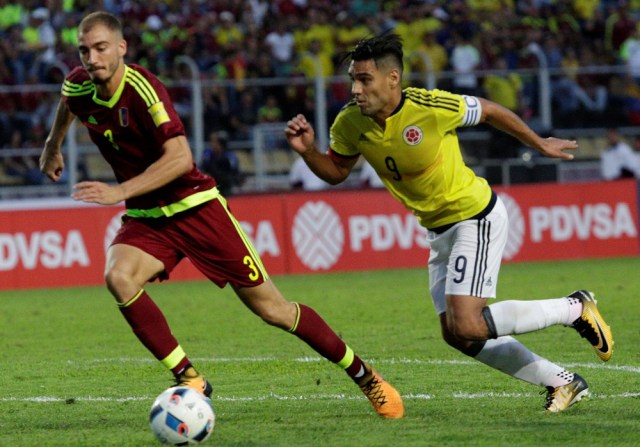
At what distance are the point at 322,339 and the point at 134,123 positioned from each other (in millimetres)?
1562

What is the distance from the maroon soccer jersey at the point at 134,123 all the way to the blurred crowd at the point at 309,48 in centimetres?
1129

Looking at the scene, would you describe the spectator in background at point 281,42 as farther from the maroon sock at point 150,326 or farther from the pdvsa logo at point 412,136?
the maroon sock at point 150,326

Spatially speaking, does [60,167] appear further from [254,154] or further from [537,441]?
[254,154]

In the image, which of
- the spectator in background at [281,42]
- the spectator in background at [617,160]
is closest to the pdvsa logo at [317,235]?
the spectator in background at [281,42]

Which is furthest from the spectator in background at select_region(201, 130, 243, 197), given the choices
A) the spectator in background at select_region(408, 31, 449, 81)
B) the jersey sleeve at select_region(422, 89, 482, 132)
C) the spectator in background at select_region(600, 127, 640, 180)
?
the jersey sleeve at select_region(422, 89, 482, 132)

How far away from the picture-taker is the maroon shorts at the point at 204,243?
729 cm

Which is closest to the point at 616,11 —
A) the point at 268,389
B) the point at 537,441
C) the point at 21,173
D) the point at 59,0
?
the point at 59,0

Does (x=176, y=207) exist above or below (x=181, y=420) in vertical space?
above

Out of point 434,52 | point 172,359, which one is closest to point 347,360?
point 172,359

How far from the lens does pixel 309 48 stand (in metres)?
21.7

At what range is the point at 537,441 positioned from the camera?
6.39 meters

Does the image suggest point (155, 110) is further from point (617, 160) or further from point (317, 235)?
point (617, 160)

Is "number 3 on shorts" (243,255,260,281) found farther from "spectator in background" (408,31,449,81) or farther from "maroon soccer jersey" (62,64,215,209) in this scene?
"spectator in background" (408,31,449,81)

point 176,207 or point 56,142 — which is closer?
point 176,207
